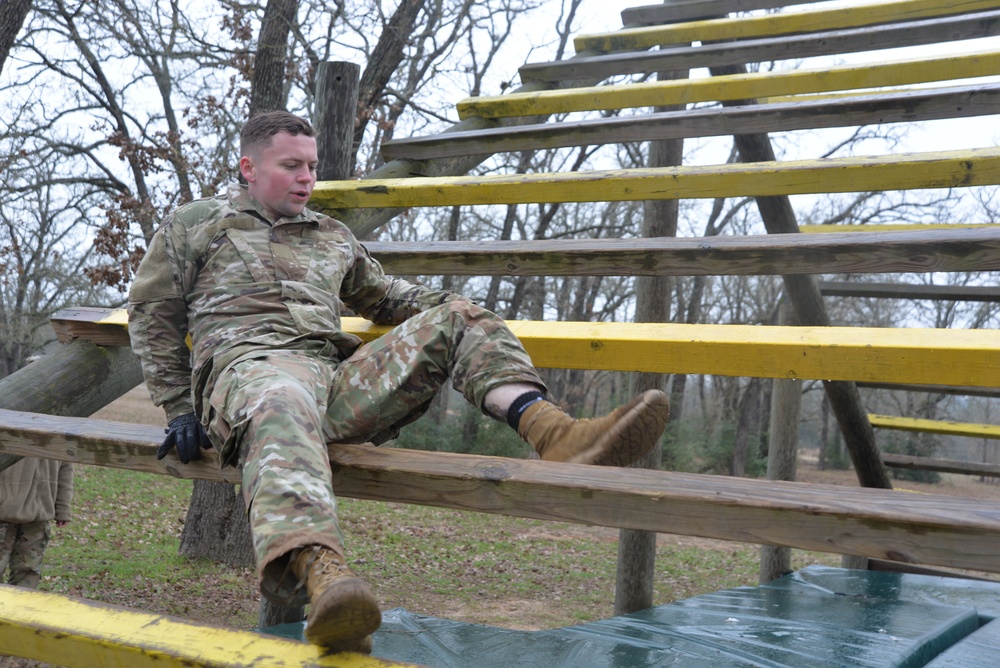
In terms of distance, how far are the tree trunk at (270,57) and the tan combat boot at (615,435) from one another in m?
7.91

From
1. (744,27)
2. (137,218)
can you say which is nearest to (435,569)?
(137,218)

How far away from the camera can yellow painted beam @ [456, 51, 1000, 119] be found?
4.01 m

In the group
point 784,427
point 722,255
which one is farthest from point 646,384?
point 722,255

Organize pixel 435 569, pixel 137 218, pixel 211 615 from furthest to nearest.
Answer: pixel 137 218 < pixel 435 569 < pixel 211 615

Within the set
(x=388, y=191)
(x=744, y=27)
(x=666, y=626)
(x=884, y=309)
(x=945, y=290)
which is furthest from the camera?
(x=884, y=309)

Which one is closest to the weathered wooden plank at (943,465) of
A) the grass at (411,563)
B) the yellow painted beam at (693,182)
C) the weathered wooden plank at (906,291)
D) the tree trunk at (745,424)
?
the weathered wooden plank at (906,291)

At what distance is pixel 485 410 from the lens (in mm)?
2406

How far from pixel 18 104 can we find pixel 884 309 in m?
22.6

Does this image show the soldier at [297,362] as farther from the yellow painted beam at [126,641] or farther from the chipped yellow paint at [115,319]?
the chipped yellow paint at [115,319]

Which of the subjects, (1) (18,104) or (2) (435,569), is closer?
(2) (435,569)

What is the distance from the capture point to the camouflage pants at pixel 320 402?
1796mm

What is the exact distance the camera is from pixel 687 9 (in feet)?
17.8

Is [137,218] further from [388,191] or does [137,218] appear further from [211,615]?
[388,191]

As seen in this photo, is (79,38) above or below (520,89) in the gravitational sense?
above
